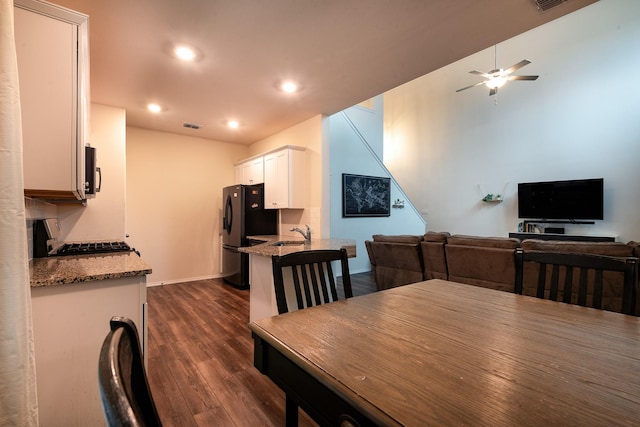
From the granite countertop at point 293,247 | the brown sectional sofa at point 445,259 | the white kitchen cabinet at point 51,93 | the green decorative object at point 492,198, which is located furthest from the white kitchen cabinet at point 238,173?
the green decorative object at point 492,198

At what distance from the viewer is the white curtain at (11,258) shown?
0.79m

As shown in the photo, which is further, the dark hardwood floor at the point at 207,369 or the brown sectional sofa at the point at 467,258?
the brown sectional sofa at the point at 467,258

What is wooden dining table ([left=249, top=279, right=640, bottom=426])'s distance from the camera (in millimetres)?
623

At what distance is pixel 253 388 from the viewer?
1946 mm

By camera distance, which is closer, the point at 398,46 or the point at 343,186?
the point at 398,46

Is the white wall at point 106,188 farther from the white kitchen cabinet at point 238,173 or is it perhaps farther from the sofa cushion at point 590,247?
the sofa cushion at point 590,247

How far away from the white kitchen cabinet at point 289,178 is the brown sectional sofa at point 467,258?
1.25 metres

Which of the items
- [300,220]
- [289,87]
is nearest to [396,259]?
[300,220]

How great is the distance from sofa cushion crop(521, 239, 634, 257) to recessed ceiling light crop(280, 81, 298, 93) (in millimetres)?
2854

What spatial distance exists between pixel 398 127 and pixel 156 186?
6152mm

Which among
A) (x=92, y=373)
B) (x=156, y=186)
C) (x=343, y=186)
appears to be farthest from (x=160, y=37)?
(x=343, y=186)

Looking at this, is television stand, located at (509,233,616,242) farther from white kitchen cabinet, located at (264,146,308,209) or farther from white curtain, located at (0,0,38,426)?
white curtain, located at (0,0,38,426)

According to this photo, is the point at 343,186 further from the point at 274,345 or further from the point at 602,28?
the point at 602,28

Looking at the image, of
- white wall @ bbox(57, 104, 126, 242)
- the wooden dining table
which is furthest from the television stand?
white wall @ bbox(57, 104, 126, 242)
